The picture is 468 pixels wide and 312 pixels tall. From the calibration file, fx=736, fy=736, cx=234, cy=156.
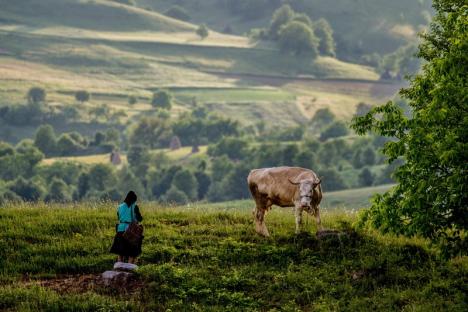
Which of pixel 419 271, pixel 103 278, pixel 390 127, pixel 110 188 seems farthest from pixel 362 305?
pixel 110 188

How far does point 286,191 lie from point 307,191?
1.04 meters

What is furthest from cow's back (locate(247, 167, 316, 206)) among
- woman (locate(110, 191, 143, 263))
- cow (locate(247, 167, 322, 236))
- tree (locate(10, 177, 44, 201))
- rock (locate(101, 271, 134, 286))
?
tree (locate(10, 177, 44, 201))

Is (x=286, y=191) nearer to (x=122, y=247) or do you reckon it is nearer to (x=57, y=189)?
(x=122, y=247)

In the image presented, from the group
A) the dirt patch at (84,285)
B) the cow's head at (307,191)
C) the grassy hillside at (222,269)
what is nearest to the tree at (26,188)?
the grassy hillside at (222,269)

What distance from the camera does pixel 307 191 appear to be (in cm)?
2314

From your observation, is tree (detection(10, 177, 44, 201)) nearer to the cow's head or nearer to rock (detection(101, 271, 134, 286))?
the cow's head

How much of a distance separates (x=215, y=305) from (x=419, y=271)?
241 inches

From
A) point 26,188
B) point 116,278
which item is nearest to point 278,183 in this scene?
point 116,278

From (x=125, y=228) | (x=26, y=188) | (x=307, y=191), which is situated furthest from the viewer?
(x=26, y=188)

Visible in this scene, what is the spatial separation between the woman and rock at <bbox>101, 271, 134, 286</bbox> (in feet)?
1.86

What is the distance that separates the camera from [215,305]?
19141mm

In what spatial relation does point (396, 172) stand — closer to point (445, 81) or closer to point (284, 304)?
point (445, 81)

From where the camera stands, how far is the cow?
2323cm

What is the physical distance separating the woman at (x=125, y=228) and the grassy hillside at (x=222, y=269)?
1.87 ft
